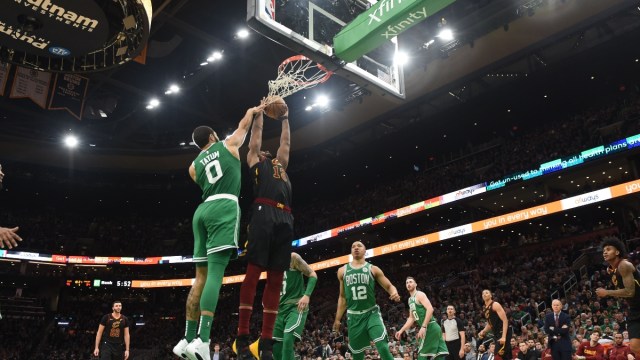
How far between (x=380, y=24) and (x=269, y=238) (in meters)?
4.31

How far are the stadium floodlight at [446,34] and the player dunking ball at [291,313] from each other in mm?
15466

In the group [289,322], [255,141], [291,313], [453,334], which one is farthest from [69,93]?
[255,141]

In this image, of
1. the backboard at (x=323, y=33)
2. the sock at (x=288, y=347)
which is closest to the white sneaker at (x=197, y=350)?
the sock at (x=288, y=347)

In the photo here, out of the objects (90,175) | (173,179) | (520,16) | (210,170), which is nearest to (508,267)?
(520,16)

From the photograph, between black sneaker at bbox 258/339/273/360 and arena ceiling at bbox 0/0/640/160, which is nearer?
black sneaker at bbox 258/339/273/360

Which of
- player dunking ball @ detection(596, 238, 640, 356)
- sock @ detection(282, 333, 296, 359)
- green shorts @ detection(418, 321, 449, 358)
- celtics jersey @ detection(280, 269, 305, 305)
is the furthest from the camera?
green shorts @ detection(418, 321, 449, 358)

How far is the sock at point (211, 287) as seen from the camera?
409 centimetres

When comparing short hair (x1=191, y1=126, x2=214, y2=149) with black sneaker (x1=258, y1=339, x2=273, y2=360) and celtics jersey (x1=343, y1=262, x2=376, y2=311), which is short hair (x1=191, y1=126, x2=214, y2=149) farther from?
celtics jersey (x1=343, y1=262, x2=376, y2=311)

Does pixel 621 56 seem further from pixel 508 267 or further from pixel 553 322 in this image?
Result: pixel 553 322

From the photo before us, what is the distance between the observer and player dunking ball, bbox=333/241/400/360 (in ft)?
22.9

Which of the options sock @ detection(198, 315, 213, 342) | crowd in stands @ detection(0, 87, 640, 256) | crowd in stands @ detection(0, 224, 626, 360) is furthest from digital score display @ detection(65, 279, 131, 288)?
sock @ detection(198, 315, 213, 342)

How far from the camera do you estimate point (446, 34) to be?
20.6 meters

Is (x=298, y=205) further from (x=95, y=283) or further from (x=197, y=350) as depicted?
(x=197, y=350)

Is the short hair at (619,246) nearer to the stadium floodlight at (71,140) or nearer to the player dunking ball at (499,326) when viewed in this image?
the player dunking ball at (499,326)
